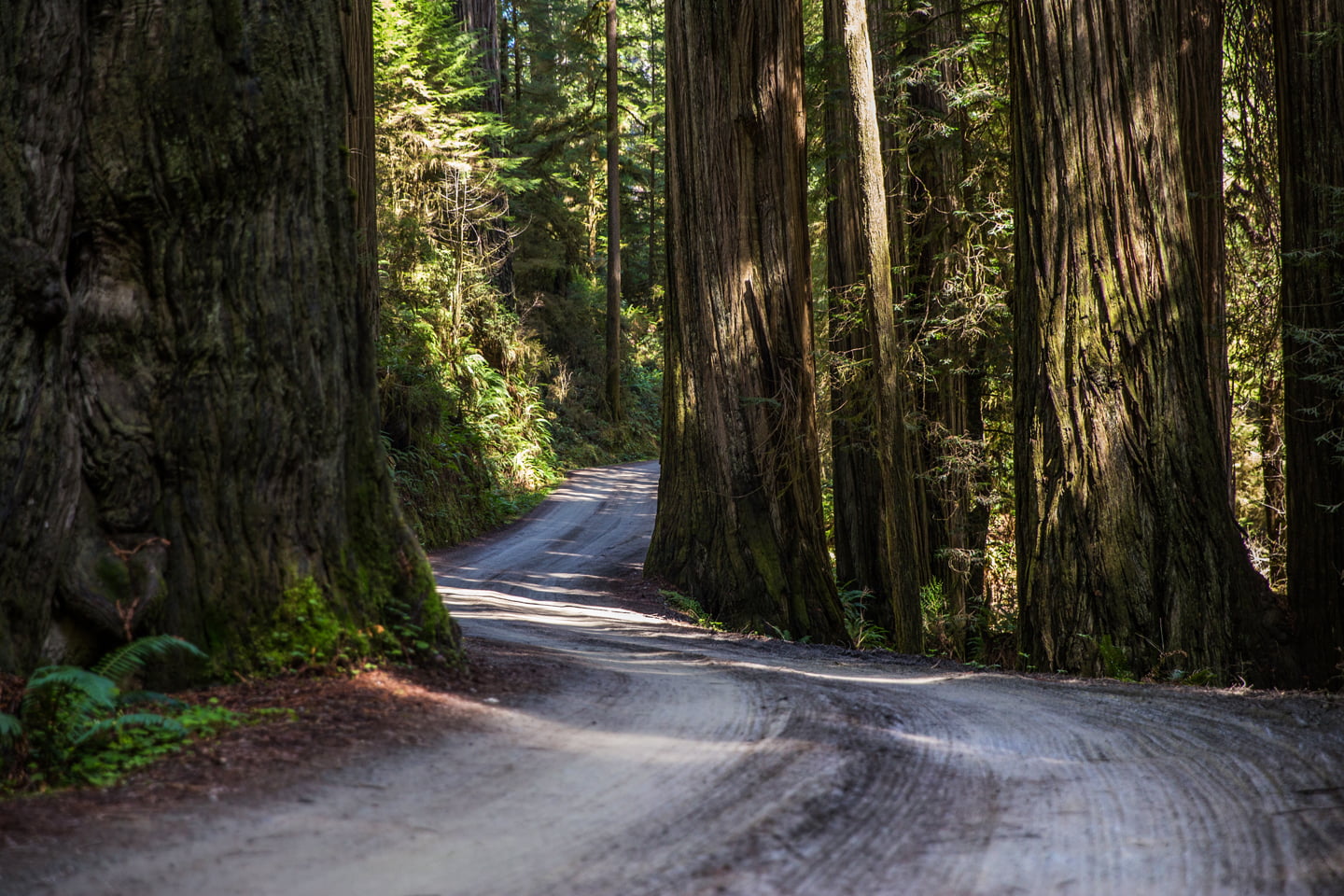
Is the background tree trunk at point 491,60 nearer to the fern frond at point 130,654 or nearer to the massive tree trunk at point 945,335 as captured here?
the massive tree trunk at point 945,335

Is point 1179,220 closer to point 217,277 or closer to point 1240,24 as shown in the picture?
point 1240,24

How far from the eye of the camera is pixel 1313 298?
877 cm

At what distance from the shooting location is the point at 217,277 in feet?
13.6

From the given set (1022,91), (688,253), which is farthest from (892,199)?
(1022,91)

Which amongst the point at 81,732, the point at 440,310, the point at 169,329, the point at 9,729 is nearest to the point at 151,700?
the point at 81,732

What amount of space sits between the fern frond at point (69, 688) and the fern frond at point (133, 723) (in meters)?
0.07

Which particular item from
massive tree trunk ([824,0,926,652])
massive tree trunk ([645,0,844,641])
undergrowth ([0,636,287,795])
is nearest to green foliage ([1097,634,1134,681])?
massive tree trunk ([824,0,926,652])

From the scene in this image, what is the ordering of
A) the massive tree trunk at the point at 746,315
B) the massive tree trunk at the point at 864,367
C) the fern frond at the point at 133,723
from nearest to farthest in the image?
1. the fern frond at the point at 133,723
2. the massive tree trunk at the point at 864,367
3. the massive tree trunk at the point at 746,315

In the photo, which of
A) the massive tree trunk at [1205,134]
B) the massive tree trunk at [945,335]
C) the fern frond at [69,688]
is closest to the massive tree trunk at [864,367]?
the massive tree trunk at [945,335]

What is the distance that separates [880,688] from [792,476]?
6144mm

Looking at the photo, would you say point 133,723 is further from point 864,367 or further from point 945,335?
point 945,335

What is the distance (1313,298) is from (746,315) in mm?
5899

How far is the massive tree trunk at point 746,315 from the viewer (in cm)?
1141

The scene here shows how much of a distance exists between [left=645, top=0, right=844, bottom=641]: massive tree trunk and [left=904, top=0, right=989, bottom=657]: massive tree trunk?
1.90 metres
